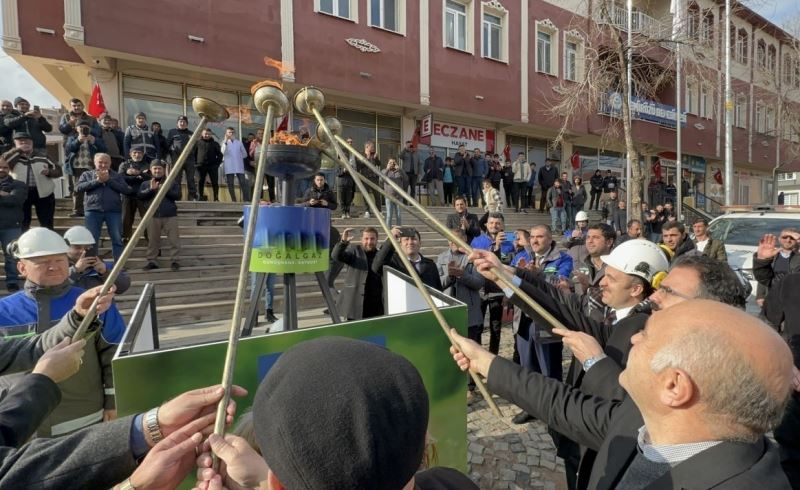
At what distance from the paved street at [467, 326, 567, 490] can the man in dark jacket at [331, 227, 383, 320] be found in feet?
4.57

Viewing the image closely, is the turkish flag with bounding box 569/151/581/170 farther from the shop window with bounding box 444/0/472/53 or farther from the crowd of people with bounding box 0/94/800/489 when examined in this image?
the crowd of people with bounding box 0/94/800/489

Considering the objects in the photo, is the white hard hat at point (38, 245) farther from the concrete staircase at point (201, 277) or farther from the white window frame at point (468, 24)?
the white window frame at point (468, 24)

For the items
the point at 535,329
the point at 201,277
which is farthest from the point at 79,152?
the point at 535,329

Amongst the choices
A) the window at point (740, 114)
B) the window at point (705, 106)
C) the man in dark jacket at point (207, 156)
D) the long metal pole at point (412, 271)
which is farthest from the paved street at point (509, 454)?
the window at point (740, 114)

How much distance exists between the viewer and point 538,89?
1705 centimetres

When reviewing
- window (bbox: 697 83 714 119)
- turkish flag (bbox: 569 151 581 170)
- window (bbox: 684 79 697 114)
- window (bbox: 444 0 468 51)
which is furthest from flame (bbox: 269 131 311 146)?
window (bbox: 697 83 714 119)

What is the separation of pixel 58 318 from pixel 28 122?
22.8 ft

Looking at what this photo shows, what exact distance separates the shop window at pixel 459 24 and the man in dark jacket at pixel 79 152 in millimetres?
10990

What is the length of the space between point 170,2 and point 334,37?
4.07 metres

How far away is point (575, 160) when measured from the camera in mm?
19156

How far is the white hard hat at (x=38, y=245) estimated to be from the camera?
2.48 meters

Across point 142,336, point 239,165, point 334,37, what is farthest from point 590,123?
point 142,336

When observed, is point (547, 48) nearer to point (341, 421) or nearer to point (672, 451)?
point (672, 451)

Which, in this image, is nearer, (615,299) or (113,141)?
(615,299)
